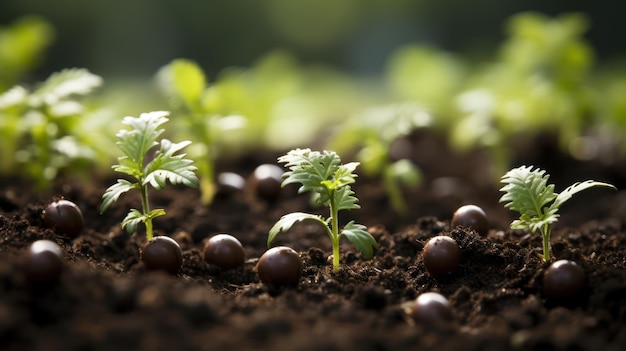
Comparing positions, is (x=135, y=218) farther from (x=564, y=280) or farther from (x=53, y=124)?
(x=564, y=280)

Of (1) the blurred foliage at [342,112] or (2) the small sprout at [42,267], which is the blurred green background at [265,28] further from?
(2) the small sprout at [42,267]

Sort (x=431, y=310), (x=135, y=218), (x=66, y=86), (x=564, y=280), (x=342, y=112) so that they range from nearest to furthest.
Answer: (x=431, y=310)
(x=564, y=280)
(x=135, y=218)
(x=66, y=86)
(x=342, y=112)

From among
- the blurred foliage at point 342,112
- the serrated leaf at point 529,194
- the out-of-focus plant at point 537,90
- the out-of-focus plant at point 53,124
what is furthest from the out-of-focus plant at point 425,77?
the serrated leaf at point 529,194

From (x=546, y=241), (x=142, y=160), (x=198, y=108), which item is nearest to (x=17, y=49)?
(x=198, y=108)

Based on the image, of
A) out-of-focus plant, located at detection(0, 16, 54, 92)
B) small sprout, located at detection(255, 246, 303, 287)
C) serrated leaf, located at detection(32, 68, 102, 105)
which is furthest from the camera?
out-of-focus plant, located at detection(0, 16, 54, 92)

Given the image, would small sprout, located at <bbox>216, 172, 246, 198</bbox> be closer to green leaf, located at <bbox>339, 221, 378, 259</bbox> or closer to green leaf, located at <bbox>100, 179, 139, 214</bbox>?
green leaf, located at <bbox>100, 179, 139, 214</bbox>

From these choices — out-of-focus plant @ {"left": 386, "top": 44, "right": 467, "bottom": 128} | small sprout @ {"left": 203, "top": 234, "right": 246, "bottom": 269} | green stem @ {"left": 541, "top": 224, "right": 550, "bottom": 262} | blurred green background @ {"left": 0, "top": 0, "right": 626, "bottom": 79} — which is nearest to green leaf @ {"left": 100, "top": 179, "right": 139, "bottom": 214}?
small sprout @ {"left": 203, "top": 234, "right": 246, "bottom": 269}

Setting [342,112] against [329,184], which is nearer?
[329,184]
